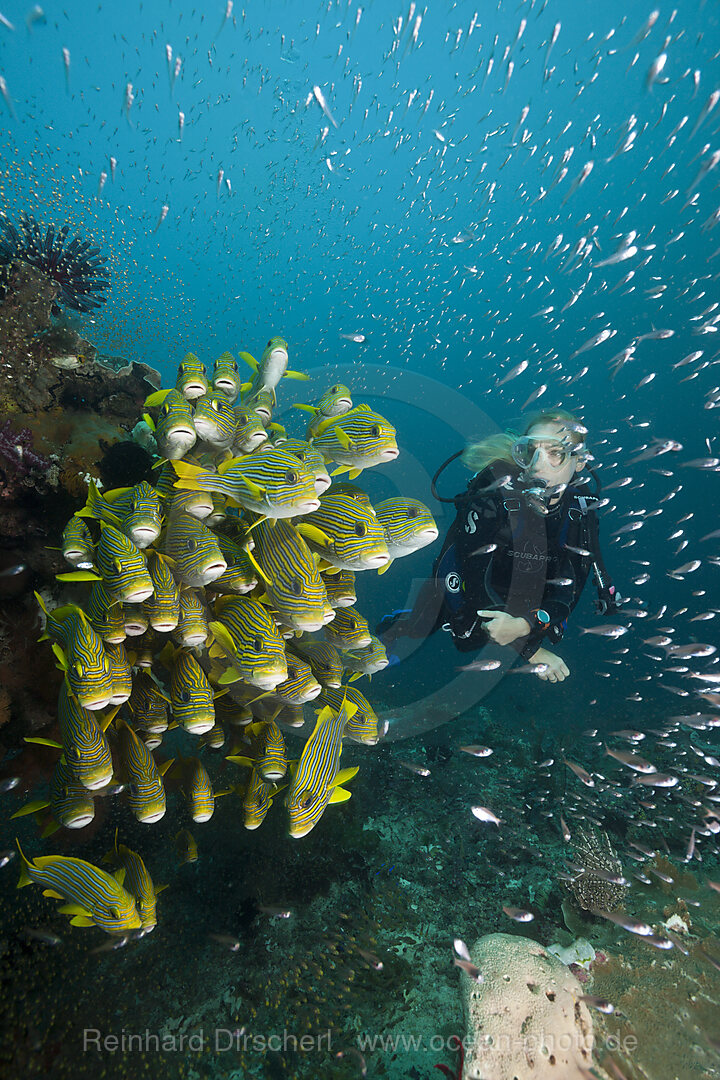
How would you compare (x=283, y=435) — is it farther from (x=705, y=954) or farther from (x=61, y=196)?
(x=61, y=196)

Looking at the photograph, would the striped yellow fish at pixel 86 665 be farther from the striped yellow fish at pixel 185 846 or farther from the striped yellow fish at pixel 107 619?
the striped yellow fish at pixel 185 846

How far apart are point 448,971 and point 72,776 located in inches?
175

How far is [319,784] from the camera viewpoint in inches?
105

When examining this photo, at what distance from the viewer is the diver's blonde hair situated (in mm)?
6684

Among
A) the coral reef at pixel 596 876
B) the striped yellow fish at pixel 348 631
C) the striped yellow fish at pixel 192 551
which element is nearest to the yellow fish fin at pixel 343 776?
the striped yellow fish at pixel 348 631

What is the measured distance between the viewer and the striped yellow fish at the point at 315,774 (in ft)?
8.54

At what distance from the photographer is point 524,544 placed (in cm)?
614

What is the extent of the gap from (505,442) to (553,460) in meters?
1.03

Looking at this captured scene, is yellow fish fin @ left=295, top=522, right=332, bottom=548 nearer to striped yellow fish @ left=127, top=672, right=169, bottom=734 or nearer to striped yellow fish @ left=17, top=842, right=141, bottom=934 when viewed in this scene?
striped yellow fish @ left=127, top=672, right=169, bottom=734

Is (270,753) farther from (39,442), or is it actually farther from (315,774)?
(39,442)

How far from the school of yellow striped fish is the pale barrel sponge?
94.2 inches

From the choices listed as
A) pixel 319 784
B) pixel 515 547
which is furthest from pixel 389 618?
pixel 319 784

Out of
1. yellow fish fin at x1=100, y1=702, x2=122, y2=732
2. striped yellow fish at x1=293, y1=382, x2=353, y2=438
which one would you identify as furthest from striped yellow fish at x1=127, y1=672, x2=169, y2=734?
striped yellow fish at x1=293, y1=382, x2=353, y2=438

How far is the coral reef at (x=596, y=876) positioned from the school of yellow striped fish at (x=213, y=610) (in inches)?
192
